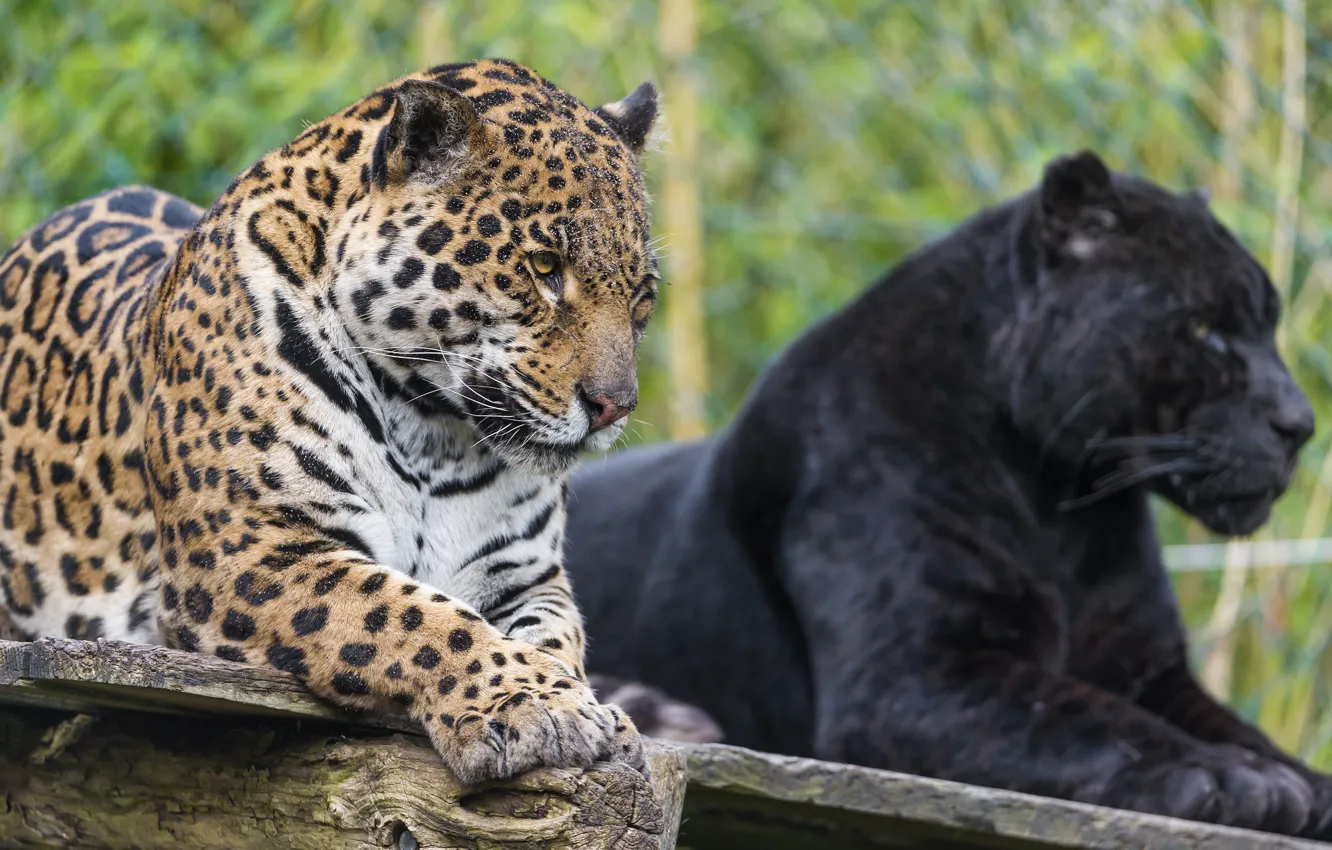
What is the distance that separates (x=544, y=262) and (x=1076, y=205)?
280cm

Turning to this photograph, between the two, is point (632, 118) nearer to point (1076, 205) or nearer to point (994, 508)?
point (994, 508)

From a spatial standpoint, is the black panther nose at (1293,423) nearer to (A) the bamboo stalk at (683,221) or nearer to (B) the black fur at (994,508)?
(B) the black fur at (994,508)

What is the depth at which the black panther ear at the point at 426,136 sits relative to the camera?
2867 mm

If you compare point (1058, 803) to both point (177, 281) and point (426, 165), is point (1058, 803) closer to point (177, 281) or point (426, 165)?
point (426, 165)

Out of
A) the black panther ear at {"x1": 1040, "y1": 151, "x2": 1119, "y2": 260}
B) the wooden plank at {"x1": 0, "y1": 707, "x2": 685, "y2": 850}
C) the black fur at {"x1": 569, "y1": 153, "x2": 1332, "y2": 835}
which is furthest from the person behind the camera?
the black panther ear at {"x1": 1040, "y1": 151, "x2": 1119, "y2": 260}

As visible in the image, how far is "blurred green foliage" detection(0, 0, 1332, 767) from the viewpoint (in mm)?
7828

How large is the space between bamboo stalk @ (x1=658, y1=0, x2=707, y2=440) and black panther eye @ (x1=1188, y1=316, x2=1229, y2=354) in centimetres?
333

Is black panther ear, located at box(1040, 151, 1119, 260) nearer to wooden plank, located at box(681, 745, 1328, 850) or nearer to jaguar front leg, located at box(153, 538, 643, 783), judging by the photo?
wooden plank, located at box(681, 745, 1328, 850)

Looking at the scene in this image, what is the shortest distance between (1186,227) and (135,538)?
331cm

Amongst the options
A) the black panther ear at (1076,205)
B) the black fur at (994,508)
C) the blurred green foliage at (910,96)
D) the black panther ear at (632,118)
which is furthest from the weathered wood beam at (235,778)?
the blurred green foliage at (910,96)

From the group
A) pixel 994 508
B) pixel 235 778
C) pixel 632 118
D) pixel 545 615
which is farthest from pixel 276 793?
pixel 994 508

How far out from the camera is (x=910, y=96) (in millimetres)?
8773

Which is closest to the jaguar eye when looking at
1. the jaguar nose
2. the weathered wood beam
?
the jaguar nose

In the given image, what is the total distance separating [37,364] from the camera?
3.71m
